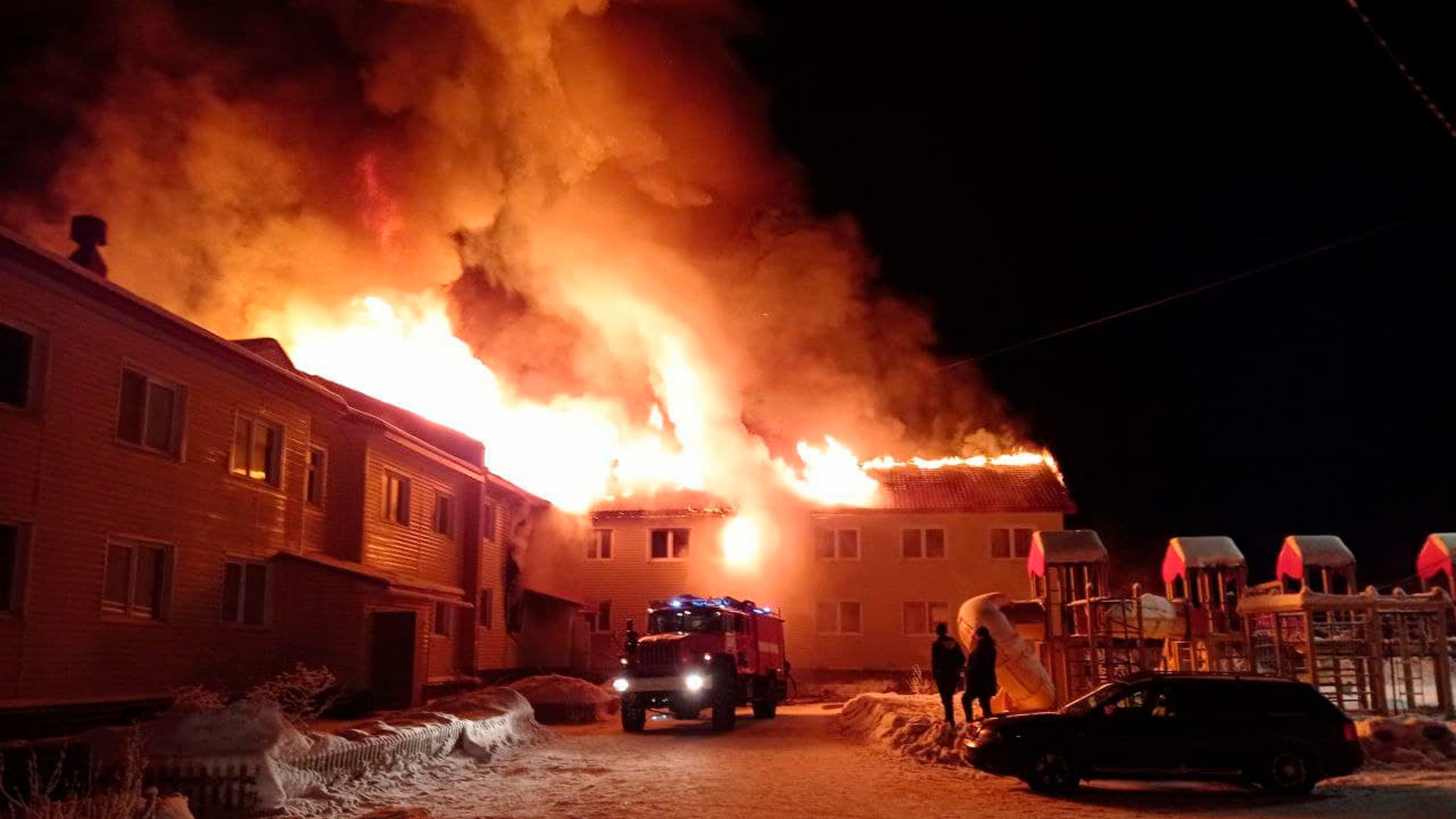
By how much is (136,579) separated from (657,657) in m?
9.71

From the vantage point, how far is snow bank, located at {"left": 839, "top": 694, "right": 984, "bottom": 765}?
55.1 feet

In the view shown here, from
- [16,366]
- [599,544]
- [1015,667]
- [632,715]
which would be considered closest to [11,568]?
[16,366]

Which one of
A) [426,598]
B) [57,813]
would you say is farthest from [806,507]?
[57,813]

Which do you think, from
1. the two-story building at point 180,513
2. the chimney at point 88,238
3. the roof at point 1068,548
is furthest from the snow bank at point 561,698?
the chimney at point 88,238

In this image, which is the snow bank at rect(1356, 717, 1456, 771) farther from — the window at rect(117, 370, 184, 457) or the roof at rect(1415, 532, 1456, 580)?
the window at rect(117, 370, 184, 457)

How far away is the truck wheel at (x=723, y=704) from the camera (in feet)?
74.8

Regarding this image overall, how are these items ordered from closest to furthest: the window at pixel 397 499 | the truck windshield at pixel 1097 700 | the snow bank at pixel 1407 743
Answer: the truck windshield at pixel 1097 700 → the snow bank at pixel 1407 743 → the window at pixel 397 499

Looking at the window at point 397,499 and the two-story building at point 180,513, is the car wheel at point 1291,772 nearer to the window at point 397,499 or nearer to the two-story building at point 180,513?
the two-story building at point 180,513

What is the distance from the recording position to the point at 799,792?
13055 mm

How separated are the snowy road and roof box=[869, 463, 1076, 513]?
959 inches

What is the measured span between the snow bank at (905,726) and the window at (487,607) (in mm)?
13408

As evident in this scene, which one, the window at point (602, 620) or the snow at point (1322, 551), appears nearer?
the snow at point (1322, 551)

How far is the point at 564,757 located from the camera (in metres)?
17.0

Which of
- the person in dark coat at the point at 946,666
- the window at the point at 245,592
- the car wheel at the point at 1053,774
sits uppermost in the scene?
the window at the point at 245,592
